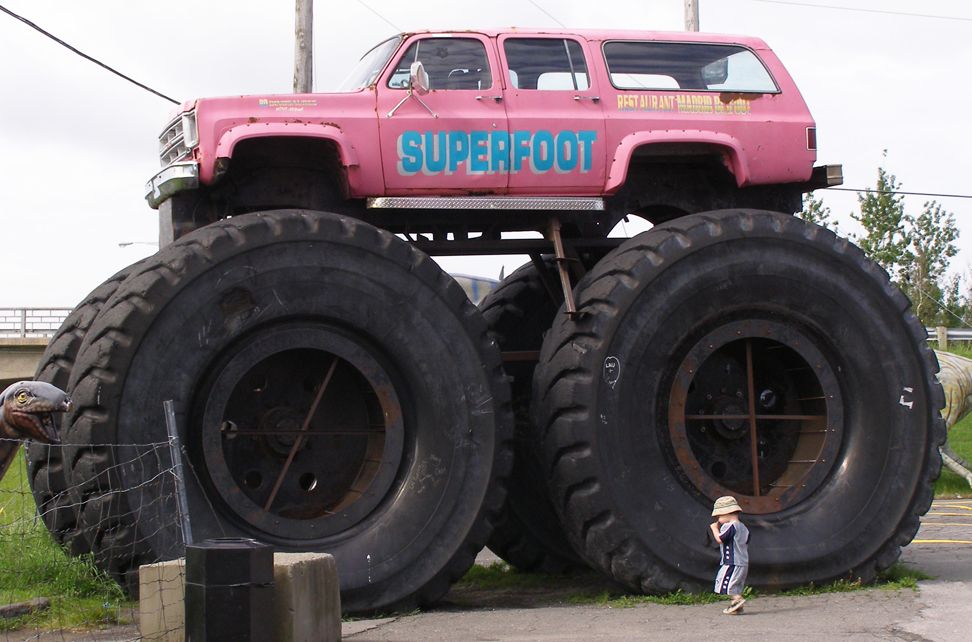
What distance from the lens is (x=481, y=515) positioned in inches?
332

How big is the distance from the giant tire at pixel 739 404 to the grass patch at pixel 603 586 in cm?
8

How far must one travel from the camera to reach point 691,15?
2042cm

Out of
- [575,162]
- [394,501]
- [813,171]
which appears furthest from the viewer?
[813,171]

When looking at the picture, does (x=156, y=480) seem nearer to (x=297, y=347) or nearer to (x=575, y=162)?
(x=297, y=347)

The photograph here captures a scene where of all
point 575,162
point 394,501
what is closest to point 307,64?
point 575,162

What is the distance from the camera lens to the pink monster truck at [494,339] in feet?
26.3

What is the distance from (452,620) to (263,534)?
1.29m

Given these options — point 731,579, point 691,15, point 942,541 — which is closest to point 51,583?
point 731,579

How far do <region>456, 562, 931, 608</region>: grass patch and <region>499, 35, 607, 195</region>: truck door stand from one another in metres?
2.87

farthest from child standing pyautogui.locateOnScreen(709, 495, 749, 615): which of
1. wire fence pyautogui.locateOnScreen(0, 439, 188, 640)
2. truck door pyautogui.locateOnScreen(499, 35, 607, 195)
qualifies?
wire fence pyautogui.locateOnScreen(0, 439, 188, 640)

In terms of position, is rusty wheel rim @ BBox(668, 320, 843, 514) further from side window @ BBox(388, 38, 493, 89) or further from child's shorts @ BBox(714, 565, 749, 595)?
side window @ BBox(388, 38, 493, 89)

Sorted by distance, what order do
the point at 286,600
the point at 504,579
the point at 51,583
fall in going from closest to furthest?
the point at 286,600, the point at 51,583, the point at 504,579

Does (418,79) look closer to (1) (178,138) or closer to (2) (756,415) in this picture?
(1) (178,138)

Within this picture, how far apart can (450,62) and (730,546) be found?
153 inches
